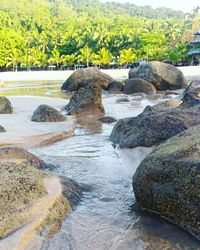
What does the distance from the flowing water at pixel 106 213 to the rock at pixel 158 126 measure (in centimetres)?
22

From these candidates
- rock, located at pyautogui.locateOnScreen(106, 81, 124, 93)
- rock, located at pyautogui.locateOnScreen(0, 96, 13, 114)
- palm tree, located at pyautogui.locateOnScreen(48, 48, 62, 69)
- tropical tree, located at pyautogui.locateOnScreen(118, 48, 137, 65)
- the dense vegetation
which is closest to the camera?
rock, located at pyautogui.locateOnScreen(0, 96, 13, 114)

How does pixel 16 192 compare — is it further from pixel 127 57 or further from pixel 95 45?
pixel 95 45

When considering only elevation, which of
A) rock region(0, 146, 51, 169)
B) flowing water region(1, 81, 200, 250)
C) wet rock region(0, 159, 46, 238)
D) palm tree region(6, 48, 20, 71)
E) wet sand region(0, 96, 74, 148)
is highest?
wet rock region(0, 159, 46, 238)

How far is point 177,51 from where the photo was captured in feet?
189

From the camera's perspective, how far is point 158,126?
6.56 metres

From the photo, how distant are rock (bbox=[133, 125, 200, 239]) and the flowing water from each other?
4.6 inches

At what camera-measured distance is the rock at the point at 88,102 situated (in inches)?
510

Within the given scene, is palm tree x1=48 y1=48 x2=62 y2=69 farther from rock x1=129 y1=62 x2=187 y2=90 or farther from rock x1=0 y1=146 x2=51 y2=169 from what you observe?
rock x1=0 y1=146 x2=51 y2=169

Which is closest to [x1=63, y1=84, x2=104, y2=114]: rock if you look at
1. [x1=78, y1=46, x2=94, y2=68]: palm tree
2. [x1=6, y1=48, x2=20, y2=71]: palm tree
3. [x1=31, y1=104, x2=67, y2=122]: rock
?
[x1=31, y1=104, x2=67, y2=122]: rock

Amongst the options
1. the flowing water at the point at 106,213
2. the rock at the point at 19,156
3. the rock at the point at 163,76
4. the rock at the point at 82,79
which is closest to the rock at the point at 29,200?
the flowing water at the point at 106,213

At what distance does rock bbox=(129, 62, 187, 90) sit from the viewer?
77.2 ft

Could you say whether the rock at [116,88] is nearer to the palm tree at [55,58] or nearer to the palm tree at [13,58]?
the palm tree at [55,58]

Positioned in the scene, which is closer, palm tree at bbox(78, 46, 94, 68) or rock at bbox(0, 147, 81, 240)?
rock at bbox(0, 147, 81, 240)

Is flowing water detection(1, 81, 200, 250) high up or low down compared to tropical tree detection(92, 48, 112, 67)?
up
